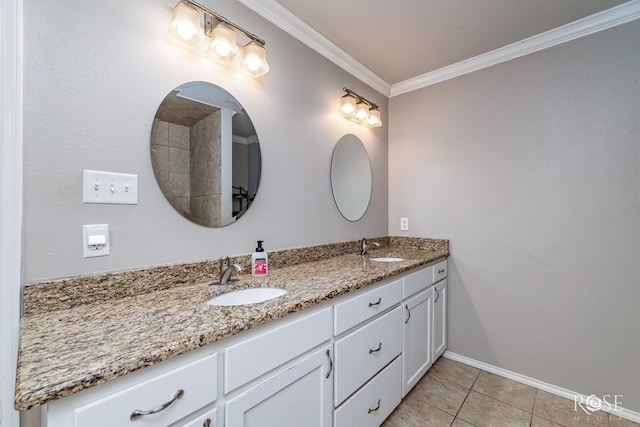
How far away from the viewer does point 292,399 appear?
935mm

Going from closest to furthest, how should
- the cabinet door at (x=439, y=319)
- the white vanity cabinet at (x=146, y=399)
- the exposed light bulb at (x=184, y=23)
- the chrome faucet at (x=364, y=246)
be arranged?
the white vanity cabinet at (x=146, y=399), the exposed light bulb at (x=184, y=23), the cabinet door at (x=439, y=319), the chrome faucet at (x=364, y=246)

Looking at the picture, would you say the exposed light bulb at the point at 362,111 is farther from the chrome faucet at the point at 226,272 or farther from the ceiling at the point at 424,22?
the chrome faucet at the point at 226,272

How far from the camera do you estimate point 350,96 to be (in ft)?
6.55

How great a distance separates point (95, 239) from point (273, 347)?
74cm

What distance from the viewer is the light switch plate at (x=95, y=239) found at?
0.95m

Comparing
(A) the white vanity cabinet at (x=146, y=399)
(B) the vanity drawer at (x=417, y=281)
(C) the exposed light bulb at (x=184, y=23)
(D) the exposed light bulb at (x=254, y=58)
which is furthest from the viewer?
(B) the vanity drawer at (x=417, y=281)

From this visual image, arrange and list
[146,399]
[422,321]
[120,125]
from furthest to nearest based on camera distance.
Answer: [422,321], [120,125], [146,399]

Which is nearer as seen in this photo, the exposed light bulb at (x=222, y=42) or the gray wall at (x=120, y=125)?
the gray wall at (x=120, y=125)

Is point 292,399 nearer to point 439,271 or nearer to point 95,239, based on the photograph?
point 95,239

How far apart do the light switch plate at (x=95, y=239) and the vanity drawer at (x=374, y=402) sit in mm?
1095

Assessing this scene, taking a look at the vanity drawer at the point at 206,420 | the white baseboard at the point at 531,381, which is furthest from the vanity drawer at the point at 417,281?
the vanity drawer at the point at 206,420

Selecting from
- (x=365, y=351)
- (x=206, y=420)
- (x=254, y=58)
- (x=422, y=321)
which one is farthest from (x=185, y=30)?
(x=422, y=321)

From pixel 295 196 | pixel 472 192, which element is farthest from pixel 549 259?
pixel 295 196

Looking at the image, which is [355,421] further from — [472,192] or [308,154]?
[472,192]
